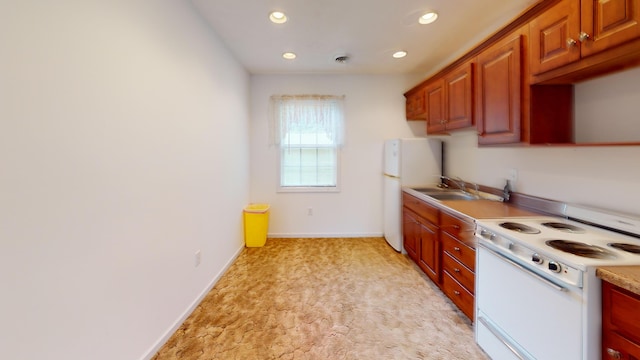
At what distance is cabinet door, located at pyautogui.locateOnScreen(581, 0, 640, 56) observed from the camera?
3.99ft

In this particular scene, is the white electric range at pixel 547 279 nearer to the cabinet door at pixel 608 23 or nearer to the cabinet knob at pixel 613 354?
the cabinet knob at pixel 613 354

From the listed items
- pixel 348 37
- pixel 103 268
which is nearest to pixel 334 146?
pixel 348 37

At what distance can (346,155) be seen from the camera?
4.29 metres

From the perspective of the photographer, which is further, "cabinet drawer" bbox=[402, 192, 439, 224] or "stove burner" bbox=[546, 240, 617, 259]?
"cabinet drawer" bbox=[402, 192, 439, 224]

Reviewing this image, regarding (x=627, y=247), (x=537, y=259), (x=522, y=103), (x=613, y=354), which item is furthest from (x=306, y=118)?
(x=613, y=354)

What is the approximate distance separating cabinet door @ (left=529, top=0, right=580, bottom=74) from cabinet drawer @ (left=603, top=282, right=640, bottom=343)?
1.23 metres

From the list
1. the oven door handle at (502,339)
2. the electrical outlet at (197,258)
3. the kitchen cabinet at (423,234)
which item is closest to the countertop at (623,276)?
the oven door handle at (502,339)

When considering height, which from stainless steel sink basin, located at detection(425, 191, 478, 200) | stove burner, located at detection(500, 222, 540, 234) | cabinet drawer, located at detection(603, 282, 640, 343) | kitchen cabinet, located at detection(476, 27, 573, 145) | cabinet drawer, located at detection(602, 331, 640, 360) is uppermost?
kitchen cabinet, located at detection(476, 27, 573, 145)

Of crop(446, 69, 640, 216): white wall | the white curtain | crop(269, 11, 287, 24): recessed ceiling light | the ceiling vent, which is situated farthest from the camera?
the white curtain

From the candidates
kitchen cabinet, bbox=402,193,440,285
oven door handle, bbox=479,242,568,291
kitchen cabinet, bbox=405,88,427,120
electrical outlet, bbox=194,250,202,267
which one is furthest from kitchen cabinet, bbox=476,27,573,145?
electrical outlet, bbox=194,250,202,267

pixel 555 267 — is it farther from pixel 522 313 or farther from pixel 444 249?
pixel 444 249

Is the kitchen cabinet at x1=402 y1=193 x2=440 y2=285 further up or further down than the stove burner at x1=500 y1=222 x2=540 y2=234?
further down

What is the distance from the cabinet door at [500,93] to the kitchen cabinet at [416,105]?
1224 mm

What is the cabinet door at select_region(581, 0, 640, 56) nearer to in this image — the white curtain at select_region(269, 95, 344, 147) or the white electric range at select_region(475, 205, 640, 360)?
the white electric range at select_region(475, 205, 640, 360)
